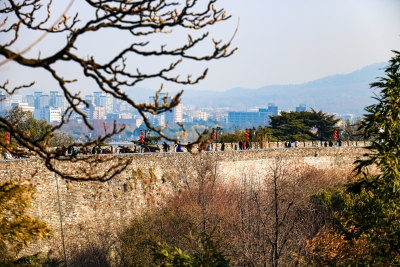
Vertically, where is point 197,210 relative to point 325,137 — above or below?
below

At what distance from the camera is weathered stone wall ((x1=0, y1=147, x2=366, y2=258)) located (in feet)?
87.5

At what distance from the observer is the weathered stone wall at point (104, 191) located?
87.5 feet

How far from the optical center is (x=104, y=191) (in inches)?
1132

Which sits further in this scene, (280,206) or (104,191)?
(104,191)

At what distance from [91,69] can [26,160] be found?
22.0m

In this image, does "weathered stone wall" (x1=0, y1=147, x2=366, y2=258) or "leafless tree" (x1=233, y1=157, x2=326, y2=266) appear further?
"weathered stone wall" (x1=0, y1=147, x2=366, y2=258)

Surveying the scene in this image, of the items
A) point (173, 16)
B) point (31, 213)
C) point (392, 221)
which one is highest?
point (173, 16)

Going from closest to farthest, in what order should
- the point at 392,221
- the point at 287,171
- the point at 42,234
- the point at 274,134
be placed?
the point at 42,234 < the point at 392,221 < the point at 287,171 < the point at 274,134

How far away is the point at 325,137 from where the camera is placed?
6438cm

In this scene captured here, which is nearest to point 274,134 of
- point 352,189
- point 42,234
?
point 352,189

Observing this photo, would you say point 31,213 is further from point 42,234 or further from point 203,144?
point 203,144

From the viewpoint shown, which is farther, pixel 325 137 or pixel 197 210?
pixel 325 137

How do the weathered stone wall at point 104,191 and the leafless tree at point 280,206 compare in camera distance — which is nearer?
the leafless tree at point 280,206

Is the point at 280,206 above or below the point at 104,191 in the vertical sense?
below
